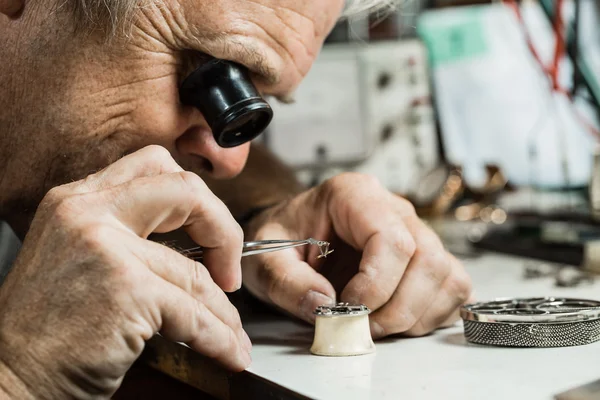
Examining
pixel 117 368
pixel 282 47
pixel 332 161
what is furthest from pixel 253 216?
pixel 332 161

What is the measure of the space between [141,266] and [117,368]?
0.12 metres

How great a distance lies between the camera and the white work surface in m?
0.94

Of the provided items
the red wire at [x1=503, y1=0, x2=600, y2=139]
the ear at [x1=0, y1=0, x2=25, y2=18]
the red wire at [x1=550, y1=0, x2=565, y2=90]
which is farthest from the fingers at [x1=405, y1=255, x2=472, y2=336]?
the red wire at [x1=550, y1=0, x2=565, y2=90]

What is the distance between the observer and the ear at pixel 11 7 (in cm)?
133

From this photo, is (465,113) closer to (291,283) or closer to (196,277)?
(291,283)

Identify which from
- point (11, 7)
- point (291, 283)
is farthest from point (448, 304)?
point (11, 7)

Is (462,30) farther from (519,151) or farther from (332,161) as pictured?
(332,161)

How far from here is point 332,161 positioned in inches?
122

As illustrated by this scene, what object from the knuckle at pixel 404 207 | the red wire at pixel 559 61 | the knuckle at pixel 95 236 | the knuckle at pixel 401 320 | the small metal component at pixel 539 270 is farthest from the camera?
the red wire at pixel 559 61

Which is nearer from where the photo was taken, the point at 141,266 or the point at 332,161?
the point at 141,266

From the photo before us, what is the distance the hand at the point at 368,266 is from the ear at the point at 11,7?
0.58 metres

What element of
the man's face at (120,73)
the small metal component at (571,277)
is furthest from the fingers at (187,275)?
the small metal component at (571,277)

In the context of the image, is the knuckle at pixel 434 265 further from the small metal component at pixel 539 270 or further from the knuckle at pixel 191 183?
the small metal component at pixel 539 270

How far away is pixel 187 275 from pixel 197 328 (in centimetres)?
7
